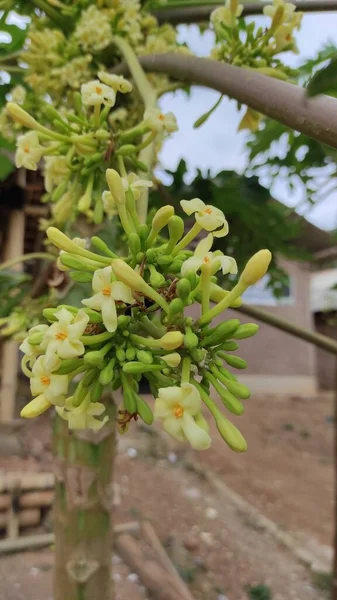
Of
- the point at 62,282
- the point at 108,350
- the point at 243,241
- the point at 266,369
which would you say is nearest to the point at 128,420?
the point at 108,350

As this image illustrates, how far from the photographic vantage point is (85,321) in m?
0.55

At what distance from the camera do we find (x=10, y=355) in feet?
17.7

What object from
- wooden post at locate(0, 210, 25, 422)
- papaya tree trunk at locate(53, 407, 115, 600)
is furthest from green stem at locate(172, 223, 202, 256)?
wooden post at locate(0, 210, 25, 422)

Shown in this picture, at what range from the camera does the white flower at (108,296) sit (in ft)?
1.80

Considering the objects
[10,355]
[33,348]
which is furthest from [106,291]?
[10,355]

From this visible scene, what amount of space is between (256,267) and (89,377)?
22cm

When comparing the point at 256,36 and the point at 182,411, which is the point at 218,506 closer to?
the point at 256,36

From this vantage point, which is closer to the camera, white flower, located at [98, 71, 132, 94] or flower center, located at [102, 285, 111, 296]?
flower center, located at [102, 285, 111, 296]

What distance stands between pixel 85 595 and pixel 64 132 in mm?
1120

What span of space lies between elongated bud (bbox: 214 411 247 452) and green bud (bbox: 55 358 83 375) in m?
0.16

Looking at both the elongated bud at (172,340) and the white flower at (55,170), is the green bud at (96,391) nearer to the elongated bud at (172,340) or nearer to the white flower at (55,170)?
the elongated bud at (172,340)

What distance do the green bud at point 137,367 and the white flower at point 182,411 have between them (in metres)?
0.04

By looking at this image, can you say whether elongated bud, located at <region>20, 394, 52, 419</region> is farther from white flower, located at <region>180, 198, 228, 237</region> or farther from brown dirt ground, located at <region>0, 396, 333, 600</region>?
brown dirt ground, located at <region>0, 396, 333, 600</region>

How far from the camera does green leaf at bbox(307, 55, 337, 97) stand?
521 millimetres
